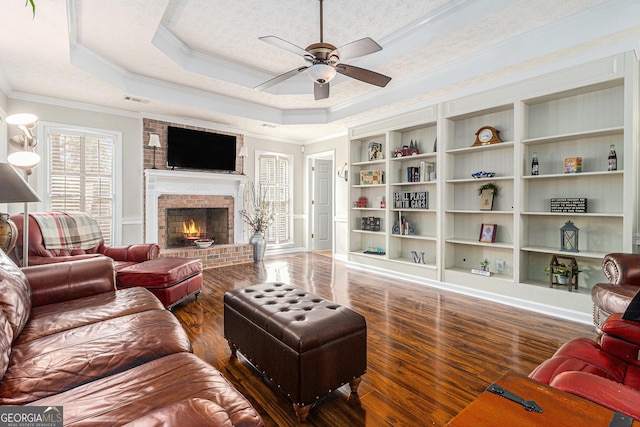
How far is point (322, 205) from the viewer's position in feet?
24.9

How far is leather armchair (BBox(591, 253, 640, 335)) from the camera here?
220 centimetres

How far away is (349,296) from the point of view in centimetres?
392

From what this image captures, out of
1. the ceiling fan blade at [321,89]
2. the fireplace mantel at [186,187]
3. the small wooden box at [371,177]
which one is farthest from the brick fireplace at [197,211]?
the ceiling fan blade at [321,89]

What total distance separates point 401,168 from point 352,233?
1.50 metres

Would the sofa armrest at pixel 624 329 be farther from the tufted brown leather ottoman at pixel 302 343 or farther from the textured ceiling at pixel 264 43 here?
the textured ceiling at pixel 264 43

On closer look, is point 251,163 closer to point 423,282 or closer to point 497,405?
point 423,282

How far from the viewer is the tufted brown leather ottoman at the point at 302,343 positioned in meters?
1.66

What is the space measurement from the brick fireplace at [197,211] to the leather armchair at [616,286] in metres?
5.02

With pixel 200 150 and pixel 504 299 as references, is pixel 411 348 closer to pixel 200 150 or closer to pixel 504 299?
pixel 504 299

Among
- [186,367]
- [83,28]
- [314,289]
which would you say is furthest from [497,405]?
[83,28]

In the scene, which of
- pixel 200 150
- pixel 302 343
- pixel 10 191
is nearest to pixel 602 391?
pixel 302 343

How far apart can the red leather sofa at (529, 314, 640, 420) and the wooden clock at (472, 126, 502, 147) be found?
9.34 feet

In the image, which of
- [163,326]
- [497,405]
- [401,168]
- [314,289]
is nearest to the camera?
[497,405]

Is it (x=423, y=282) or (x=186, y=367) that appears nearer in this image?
(x=186, y=367)
